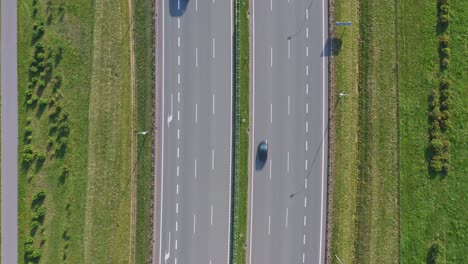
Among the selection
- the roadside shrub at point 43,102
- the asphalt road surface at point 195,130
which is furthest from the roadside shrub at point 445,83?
the roadside shrub at point 43,102

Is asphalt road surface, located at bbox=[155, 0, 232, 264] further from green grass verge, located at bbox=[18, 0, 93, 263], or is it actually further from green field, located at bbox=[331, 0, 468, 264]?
green field, located at bbox=[331, 0, 468, 264]

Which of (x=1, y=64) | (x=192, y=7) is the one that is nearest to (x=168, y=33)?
(x=192, y=7)

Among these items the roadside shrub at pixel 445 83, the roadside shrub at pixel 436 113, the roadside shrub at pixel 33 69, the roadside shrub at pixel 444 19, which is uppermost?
the roadside shrub at pixel 444 19

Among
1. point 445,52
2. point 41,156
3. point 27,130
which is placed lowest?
point 41,156

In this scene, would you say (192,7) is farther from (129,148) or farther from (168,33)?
(129,148)

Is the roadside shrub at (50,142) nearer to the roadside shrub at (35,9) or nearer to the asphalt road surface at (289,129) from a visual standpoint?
the roadside shrub at (35,9)

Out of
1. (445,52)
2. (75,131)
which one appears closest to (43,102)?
(75,131)

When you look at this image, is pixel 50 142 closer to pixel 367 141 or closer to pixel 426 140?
pixel 367 141
